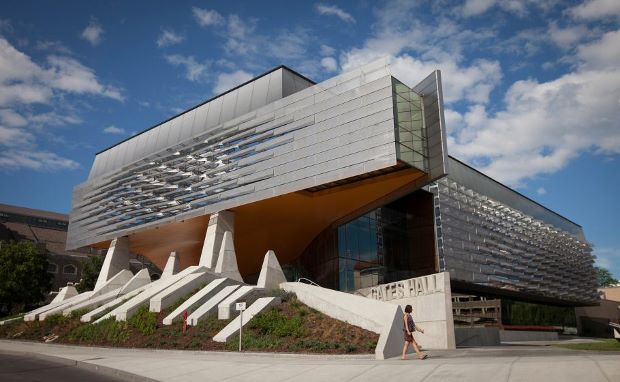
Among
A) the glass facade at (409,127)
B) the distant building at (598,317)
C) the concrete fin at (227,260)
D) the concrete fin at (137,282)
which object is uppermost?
the glass facade at (409,127)

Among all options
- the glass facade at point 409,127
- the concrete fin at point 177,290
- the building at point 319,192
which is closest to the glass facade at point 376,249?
the building at point 319,192

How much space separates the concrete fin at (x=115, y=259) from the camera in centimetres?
4631

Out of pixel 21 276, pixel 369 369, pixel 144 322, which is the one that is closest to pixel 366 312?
pixel 369 369

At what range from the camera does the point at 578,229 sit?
3051 inches

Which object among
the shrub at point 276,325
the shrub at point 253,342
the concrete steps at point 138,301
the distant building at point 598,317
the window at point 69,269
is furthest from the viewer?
the window at point 69,269

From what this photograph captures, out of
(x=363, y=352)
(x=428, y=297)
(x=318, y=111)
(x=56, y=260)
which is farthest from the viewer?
(x=56, y=260)

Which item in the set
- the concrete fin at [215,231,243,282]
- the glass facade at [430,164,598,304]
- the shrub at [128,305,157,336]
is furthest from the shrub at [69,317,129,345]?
the glass facade at [430,164,598,304]

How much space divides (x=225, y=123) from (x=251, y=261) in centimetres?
1488

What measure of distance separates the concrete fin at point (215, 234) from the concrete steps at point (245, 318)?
13.5 metres

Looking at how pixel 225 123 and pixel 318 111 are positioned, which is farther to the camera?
pixel 225 123

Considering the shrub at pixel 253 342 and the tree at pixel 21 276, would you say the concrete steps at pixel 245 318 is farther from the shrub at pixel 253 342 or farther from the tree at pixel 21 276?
the tree at pixel 21 276

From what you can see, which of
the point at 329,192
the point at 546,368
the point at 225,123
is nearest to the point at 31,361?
the point at 546,368

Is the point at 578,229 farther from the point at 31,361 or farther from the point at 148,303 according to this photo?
the point at 31,361

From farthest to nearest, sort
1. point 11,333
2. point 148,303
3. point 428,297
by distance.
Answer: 1. point 11,333
2. point 148,303
3. point 428,297
